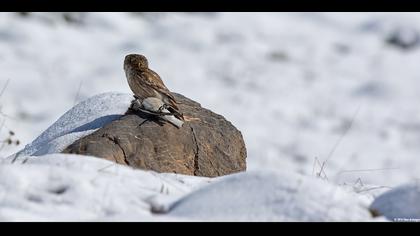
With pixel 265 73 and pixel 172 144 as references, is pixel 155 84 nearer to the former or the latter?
pixel 172 144

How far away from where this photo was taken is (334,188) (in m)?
4.77

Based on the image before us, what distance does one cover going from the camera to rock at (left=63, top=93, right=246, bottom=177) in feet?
21.6

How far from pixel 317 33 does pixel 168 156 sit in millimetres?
11863

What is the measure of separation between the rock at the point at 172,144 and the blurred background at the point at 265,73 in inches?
181

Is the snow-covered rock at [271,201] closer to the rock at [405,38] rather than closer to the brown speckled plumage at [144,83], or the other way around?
the brown speckled plumage at [144,83]

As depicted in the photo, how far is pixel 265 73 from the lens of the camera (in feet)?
55.3

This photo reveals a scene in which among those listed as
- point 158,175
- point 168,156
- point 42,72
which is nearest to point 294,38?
point 42,72

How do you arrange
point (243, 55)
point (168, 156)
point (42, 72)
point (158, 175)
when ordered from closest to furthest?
point (158, 175) → point (168, 156) → point (42, 72) → point (243, 55)

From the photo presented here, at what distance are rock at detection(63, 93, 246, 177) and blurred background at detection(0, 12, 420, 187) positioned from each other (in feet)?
15.1

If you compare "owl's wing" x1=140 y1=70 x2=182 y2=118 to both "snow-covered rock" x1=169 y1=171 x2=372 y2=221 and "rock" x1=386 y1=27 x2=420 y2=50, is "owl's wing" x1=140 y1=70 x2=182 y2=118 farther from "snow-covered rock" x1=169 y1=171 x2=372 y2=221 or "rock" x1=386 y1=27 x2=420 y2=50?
"rock" x1=386 y1=27 x2=420 y2=50

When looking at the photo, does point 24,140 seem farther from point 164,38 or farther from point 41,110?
point 164,38

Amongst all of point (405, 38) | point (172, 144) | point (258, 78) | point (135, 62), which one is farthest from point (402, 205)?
point (405, 38)

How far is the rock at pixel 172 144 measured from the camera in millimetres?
6578

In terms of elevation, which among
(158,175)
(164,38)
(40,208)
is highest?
(164,38)
